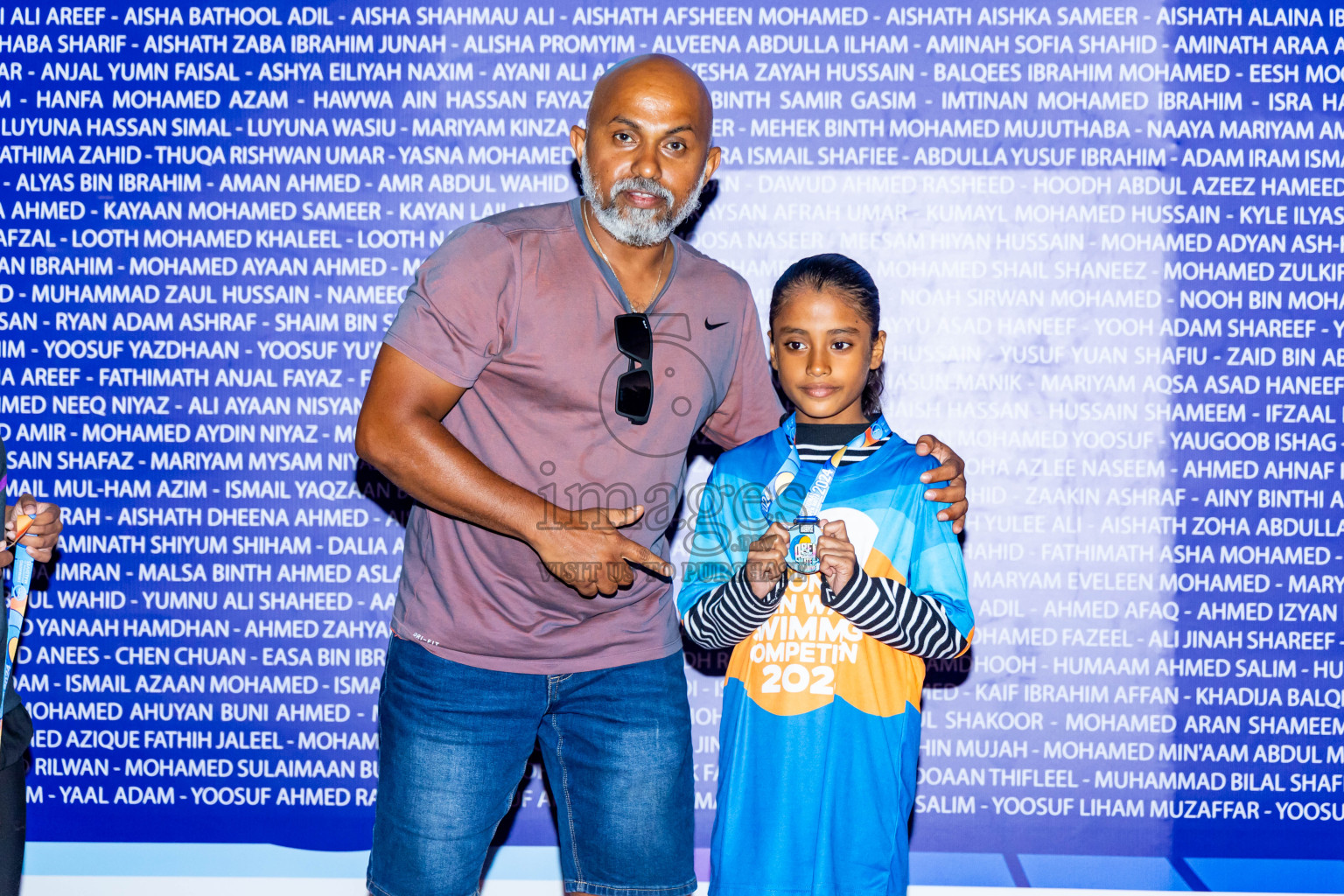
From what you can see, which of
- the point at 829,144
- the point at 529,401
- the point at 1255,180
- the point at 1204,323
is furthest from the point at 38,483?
the point at 1255,180

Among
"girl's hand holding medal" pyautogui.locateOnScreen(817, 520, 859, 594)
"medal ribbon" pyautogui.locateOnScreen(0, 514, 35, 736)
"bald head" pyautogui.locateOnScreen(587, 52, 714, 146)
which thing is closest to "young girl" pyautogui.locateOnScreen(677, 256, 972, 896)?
"girl's hand holding medal" pyautogui.locateOnScreen(817, 520, 859, 594)

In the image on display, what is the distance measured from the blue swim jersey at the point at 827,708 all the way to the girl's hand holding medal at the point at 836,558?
0.47 feet

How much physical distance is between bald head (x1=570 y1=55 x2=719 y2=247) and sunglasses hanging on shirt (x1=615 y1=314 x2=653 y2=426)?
0.50ft

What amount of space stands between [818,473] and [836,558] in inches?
8.9

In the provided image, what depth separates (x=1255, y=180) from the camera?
103 inches

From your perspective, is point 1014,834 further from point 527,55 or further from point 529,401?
point 527,55

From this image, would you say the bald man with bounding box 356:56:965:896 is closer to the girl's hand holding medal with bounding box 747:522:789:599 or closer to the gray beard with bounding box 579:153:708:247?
the gray beard with bounding box 579:153:708:247

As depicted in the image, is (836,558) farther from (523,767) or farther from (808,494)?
(523,767)

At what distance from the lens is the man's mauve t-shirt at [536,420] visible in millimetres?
1817

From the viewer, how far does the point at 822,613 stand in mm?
1899

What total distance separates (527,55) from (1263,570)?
233 cm

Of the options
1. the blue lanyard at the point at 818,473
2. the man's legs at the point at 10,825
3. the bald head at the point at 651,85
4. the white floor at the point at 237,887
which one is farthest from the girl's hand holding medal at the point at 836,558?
the man's legs at the point at 10,825

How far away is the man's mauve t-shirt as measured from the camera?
182 cm

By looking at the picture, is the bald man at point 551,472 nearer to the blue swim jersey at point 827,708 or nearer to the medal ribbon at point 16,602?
the blue swim jersey at point 827,708
